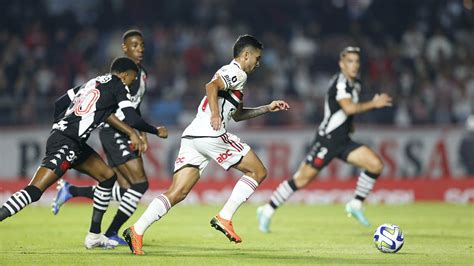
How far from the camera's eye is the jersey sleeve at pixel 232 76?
10734 millimetres

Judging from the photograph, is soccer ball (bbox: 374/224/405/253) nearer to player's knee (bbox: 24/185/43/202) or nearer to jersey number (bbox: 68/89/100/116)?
jersey number (bbox: 68/89/100/116)

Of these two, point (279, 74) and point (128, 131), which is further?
point (279, 74)

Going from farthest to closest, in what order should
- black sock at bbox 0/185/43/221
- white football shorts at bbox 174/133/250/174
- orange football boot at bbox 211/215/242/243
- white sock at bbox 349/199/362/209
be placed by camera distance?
white sock at bbox 349/199/362/209
white football shorts at bbox 174/133/250/174
orange football boot at bbox 211/215/242/243
black sock at bbox 0/185/43/221

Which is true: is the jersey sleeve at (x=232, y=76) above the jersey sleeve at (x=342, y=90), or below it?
below

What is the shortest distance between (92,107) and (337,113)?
5.17m

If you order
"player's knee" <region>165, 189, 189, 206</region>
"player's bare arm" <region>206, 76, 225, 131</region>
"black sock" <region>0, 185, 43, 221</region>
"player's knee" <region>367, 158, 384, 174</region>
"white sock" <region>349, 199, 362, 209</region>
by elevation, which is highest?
"player's knee" <region>367, 158, 384, 174</region>

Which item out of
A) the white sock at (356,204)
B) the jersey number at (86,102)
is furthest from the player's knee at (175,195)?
the white sock at (356,204)

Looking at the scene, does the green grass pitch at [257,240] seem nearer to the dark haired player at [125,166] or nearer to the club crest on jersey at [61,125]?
the dark haired player at [125,166]

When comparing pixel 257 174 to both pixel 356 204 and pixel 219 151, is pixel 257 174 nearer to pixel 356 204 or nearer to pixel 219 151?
pixel 219 151

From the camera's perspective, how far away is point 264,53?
81.6 feet

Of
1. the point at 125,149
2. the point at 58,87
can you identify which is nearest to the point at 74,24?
the point at 58,87

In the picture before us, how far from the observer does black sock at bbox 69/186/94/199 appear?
41.9 feet

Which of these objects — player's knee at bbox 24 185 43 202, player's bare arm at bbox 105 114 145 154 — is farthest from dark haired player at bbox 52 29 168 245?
player's knee at bbox 24 185 43 202

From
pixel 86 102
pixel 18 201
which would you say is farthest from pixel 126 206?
pixel 18 201
